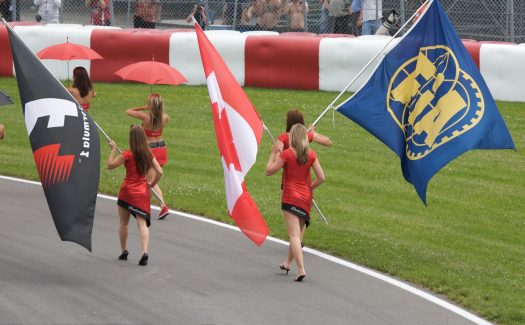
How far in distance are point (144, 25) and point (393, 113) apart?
12434 millimetres

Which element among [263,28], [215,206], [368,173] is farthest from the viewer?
[263,28]

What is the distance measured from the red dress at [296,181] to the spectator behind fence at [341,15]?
11885 millimetres

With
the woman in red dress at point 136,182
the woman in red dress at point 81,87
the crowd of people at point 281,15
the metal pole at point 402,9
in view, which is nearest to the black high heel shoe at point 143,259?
the woman in red dress at point 136,182

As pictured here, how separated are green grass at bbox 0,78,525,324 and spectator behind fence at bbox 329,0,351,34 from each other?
2.23 m

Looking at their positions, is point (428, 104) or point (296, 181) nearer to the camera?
point (296, 181)

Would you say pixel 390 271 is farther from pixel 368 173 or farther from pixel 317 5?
pixel 317 5

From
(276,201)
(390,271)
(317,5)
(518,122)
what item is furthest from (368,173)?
(317,5)

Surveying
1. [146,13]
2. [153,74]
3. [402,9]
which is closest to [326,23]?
[402,9]

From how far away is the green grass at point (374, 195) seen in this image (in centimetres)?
1220

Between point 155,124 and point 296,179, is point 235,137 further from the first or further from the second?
point 155,124

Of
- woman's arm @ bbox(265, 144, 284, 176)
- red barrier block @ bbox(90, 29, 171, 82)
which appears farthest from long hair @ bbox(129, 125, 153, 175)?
red barrier block @ bbox(90, 29, 171, 82)

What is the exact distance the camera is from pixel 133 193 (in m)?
11.9

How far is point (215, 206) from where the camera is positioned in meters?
14.9

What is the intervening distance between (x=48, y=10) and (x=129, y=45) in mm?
2820
